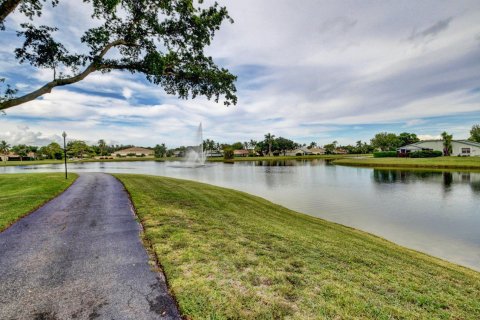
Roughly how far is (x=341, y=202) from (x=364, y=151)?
15925 centimetres

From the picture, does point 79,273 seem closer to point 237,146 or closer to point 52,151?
point 52,151

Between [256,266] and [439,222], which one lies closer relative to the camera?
[256,266]

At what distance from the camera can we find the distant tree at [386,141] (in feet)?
436

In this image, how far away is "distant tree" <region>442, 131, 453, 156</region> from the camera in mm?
74562

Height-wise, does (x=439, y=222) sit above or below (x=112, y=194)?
below

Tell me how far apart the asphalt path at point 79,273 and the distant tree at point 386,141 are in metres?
150

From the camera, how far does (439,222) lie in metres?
14.9

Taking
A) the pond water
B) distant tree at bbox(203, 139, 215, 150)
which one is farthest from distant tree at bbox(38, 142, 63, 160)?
the pond water

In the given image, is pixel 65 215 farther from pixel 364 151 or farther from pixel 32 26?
pixel 364 151

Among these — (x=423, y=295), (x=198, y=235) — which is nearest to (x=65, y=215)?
(x=198, y=235)

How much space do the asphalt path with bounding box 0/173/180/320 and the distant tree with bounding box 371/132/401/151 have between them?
150 meters

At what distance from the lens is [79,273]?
5.11 metres

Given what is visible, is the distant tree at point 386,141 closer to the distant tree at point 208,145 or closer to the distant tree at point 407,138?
the distant tree at point 407,138

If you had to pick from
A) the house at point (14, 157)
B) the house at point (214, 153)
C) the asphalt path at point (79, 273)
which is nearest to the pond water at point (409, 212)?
the asphalt path at point (79, 273)
